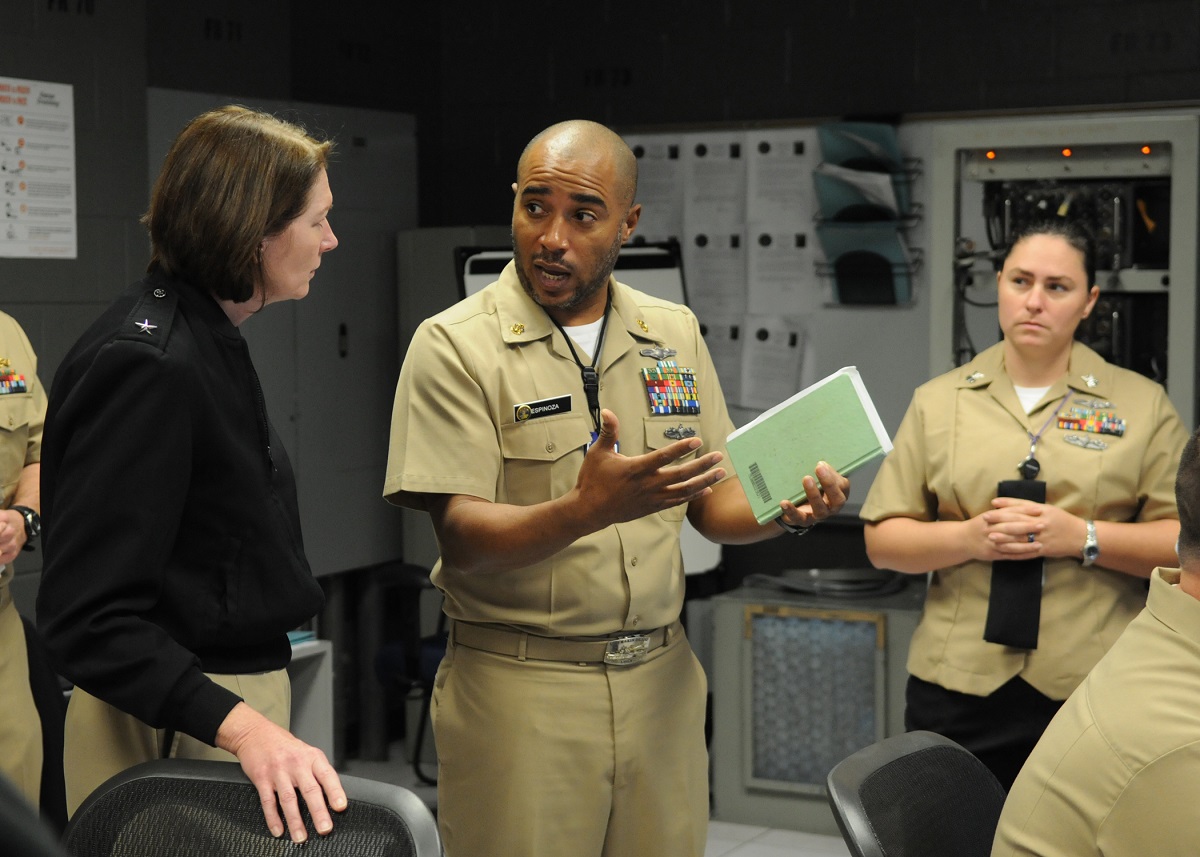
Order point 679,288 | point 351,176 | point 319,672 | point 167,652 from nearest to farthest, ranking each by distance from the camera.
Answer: point 167,652 < point 319,672 < point 679,288 < point 351,176

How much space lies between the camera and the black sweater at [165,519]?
1.38m

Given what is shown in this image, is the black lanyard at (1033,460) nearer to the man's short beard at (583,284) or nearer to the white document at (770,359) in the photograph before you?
the man's short beard at (583,284)

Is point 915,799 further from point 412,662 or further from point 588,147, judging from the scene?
point 412,662

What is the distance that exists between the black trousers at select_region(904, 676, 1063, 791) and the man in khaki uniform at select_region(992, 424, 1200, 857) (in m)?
1.29

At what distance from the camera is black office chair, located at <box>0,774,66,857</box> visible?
16.9 inches

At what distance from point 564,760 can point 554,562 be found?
0.90 feet

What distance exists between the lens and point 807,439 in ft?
6.24

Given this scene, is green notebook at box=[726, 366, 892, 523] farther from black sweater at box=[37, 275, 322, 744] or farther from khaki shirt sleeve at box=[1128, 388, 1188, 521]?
khaki shirt sleeve at box=[1128, 388, 1188, 521]

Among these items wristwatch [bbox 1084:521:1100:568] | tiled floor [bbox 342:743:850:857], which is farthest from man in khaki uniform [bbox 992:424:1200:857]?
tiled floor [bbox 342:743:850:857]

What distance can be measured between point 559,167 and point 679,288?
245cm

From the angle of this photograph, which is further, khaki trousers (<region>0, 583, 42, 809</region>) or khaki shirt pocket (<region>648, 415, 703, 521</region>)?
khaki trousers (<region>0, 583, 42, 809</region>)

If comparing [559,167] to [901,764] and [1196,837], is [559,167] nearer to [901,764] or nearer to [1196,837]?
[901,764]

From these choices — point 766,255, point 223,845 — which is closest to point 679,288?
point 766,255

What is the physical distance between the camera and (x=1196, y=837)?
1.25 metres
